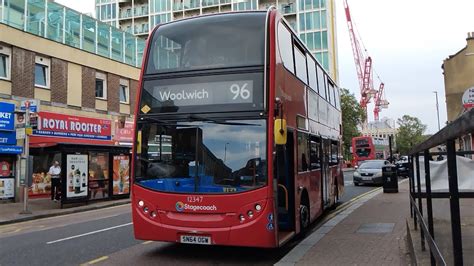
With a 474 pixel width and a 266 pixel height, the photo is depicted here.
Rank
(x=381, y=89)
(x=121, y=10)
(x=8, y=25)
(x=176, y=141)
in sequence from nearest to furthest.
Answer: (x=176, y=141) < (x=8, y=25) < (x=121, y=10) < (x=381, y=89)

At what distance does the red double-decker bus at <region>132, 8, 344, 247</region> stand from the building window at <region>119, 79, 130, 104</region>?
20974mm

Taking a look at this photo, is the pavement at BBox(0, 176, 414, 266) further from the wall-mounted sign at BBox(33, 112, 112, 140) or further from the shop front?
the wall-mounted sign at BBox(33, 112, 112, 140)

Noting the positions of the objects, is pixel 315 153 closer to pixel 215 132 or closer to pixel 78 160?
pixel 215 132

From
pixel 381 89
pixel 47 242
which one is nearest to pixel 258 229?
pixel 47 242

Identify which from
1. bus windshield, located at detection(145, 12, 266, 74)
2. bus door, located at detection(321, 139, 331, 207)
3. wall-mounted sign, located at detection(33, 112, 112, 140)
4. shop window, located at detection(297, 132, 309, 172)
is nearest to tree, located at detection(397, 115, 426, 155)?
wall-mounted sign, located at detection(33, 112, 112, 140)

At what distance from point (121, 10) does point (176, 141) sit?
79.4 meters

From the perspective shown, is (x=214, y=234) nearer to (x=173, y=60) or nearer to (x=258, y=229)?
(x=258, y=229)

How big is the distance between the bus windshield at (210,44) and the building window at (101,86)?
63.3ft

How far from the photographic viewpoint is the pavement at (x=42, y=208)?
1455 centimetres

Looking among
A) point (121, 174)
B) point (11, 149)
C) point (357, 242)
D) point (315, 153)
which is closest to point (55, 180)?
point (11, 149)

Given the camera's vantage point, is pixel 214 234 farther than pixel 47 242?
No

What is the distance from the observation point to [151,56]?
7945 millimetres

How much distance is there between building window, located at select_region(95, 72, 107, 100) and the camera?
26.3m

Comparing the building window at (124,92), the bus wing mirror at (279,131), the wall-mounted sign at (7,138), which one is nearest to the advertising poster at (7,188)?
the wall-mounted sign at (7,138)
